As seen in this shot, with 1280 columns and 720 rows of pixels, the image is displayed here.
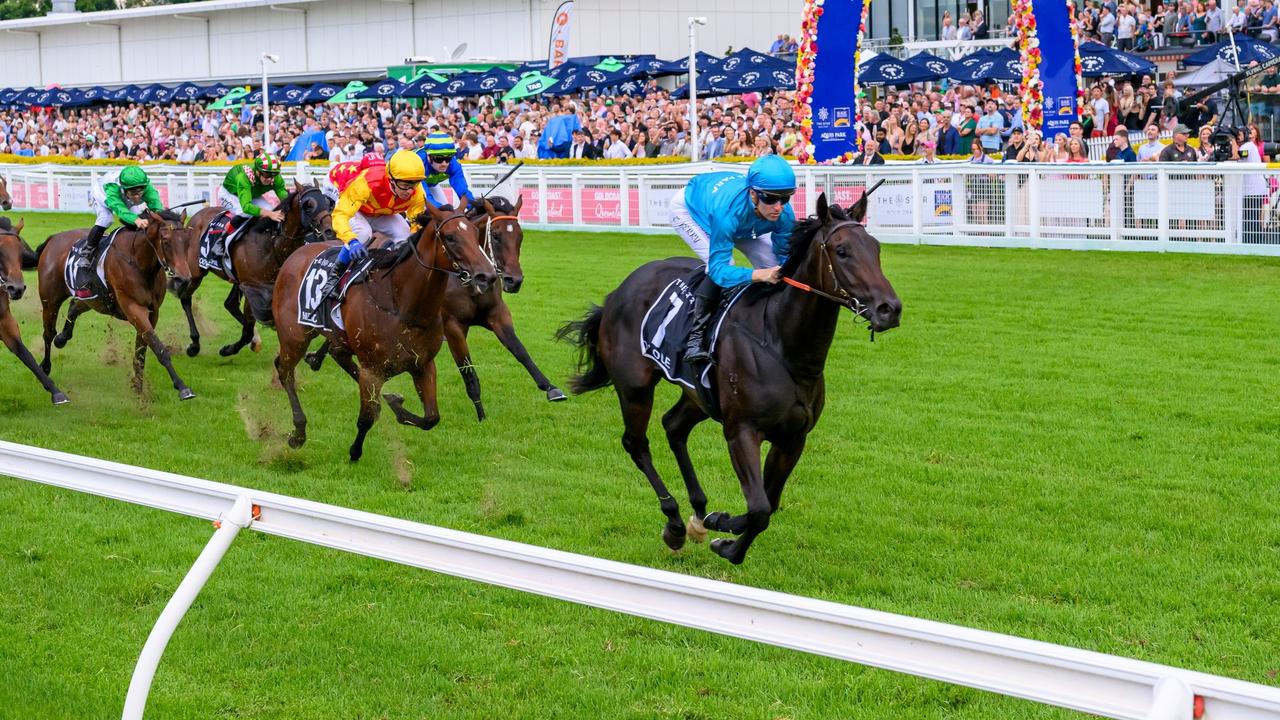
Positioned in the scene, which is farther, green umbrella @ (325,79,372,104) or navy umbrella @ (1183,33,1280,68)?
green umbrella @ (325,79,372,104)

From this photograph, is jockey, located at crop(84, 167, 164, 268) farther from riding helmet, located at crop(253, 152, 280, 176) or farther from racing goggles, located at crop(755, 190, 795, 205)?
racing goggles, located at crop(755, 190, 795, 205)

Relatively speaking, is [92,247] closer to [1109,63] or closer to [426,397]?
[426,397]

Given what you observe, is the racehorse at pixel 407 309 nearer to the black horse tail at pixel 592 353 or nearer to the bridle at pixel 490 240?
the bridle at pixel 490 240

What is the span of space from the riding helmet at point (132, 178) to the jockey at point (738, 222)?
5573 millimetres

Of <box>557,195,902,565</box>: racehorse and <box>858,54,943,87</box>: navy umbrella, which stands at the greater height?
<box>858,54,943,87</box>: navy umbrella

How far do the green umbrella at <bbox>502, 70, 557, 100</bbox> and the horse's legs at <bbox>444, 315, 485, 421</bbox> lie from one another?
63.6 feet

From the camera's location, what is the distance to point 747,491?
5.41 meters

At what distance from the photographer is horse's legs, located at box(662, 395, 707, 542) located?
6.13 m

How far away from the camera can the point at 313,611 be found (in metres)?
5.27

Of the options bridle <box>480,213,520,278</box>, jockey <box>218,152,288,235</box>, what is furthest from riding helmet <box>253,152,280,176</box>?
bridle <box>480,213,520,278</box>

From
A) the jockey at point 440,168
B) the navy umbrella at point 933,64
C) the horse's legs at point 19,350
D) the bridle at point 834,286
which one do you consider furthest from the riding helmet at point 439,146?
the navy umbrella at point 933,64

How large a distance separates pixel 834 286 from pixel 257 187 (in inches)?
277

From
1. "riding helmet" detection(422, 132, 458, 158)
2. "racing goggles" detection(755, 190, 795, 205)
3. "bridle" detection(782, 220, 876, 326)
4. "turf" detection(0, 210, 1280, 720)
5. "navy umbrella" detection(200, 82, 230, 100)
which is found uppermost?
"navy umbrella" detection(200, 82, 230, 100)

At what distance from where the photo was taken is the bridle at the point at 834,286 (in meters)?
5.11
